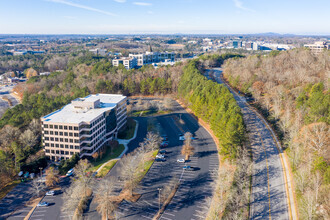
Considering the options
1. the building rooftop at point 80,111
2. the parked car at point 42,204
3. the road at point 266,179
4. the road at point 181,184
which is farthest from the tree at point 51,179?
the road at point 266,179

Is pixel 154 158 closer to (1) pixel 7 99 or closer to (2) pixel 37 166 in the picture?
(2) pixel 37 166

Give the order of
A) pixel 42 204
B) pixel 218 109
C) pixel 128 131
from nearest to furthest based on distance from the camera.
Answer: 1. pixel 42 204
2. pixel 218 109
3. pixel 128 131

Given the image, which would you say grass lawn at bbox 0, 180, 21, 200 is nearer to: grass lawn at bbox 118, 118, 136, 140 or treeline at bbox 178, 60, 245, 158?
grass lawn at bbox 118, 118, 136, 140

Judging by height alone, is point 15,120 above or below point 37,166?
above

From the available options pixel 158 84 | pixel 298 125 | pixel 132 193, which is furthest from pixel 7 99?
pixel 298 125

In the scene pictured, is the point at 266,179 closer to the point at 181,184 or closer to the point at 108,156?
the point at 181,184

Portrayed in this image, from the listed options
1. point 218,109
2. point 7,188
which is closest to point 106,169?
point 7,188

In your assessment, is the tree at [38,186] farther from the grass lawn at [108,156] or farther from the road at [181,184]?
the road at [181,184]
